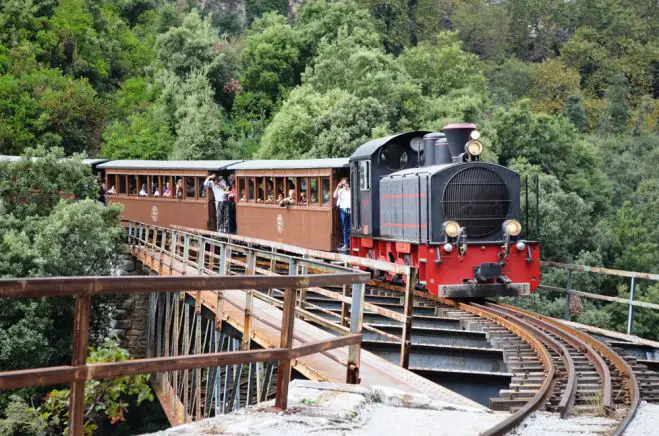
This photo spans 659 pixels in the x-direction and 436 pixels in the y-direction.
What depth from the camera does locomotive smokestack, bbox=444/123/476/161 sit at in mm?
16111

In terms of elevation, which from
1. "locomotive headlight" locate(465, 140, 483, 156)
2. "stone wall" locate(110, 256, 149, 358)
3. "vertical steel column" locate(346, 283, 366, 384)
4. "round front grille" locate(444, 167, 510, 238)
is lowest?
"stone wall" locate(110, 256, 149, 358)

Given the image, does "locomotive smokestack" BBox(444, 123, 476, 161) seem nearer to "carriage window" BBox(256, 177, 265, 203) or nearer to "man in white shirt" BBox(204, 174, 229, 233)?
"carriage window" BBox(256, 177, 265, 203)

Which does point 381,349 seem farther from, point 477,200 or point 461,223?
point 477,200

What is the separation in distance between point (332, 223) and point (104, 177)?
49.0ft

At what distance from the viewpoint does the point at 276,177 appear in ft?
74.7

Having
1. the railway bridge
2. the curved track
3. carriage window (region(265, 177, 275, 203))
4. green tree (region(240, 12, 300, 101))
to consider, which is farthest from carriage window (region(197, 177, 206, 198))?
green tree (region(240, 12, 300, 101))

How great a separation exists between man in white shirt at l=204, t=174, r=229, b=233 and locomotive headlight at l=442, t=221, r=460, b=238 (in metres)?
11.6

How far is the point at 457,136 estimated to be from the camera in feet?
53.4

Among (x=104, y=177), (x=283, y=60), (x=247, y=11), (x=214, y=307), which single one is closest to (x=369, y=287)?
(x=214, y=307)

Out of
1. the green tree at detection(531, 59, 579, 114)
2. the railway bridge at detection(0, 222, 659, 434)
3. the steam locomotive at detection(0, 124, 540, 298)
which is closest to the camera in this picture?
the railway bridge at detection(0, 222, 659, 434)

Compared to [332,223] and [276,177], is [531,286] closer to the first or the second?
[332,223]

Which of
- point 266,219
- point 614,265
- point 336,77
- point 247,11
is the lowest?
point 614,265

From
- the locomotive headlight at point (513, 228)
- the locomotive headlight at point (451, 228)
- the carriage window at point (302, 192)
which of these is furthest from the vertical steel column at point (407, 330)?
the carriage window at point (302, 192)

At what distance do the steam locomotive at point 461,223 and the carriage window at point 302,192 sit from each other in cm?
424
